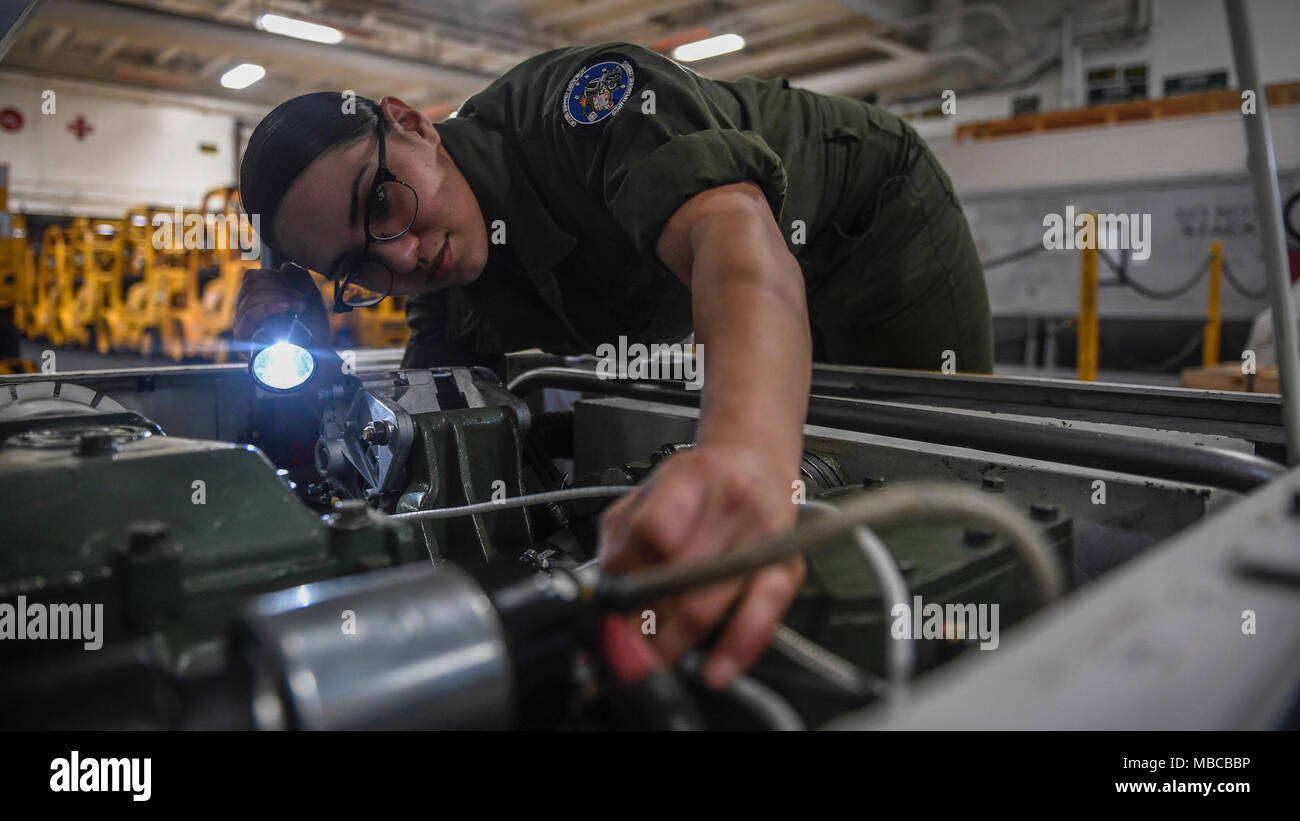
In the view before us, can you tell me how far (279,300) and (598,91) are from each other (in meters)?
0.66

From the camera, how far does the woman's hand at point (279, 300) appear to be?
4.59 feet

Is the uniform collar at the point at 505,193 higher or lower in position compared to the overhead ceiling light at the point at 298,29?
lower

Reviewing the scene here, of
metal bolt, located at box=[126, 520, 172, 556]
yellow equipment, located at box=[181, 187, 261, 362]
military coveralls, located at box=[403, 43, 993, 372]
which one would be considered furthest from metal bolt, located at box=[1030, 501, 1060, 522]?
yellow equipment, located at box=[181, 187, 261, 362]

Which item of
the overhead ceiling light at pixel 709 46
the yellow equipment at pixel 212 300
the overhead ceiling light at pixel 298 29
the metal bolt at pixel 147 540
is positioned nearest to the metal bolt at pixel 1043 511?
the metal bolt at pixel 147 540

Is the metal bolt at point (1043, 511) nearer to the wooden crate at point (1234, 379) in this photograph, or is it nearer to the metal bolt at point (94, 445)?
the metal bolt at point (94, 445)

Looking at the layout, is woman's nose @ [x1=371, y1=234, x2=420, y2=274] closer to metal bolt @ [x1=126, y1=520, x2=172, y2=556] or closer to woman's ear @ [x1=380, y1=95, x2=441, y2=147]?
woman's ear @ [x1=380, y1=95, x2=441, y2=147]

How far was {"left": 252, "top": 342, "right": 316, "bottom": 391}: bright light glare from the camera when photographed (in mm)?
1230

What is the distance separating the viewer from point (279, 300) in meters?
1.42
